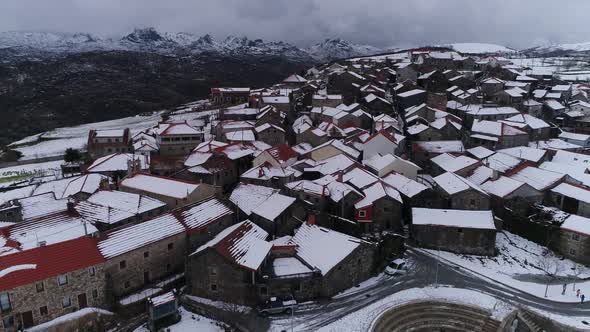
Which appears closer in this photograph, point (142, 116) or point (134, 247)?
point (134, 247)

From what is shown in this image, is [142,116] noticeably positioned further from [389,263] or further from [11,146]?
[389,263]

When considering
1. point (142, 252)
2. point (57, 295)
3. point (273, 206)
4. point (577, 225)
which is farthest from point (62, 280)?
point (577, 225)

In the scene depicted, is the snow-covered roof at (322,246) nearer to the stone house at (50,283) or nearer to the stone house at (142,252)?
the stone house at (142,252)

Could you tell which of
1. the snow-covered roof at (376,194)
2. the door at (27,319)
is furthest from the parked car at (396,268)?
the door at (27,319)

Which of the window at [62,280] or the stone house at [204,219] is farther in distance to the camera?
the stone house at [204,219]

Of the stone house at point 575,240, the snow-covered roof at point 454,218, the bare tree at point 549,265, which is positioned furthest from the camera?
the snow-covered roof at point 454,218

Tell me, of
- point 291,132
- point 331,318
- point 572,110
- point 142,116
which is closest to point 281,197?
point 331,318

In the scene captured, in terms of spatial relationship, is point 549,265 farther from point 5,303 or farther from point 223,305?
point 5,303
